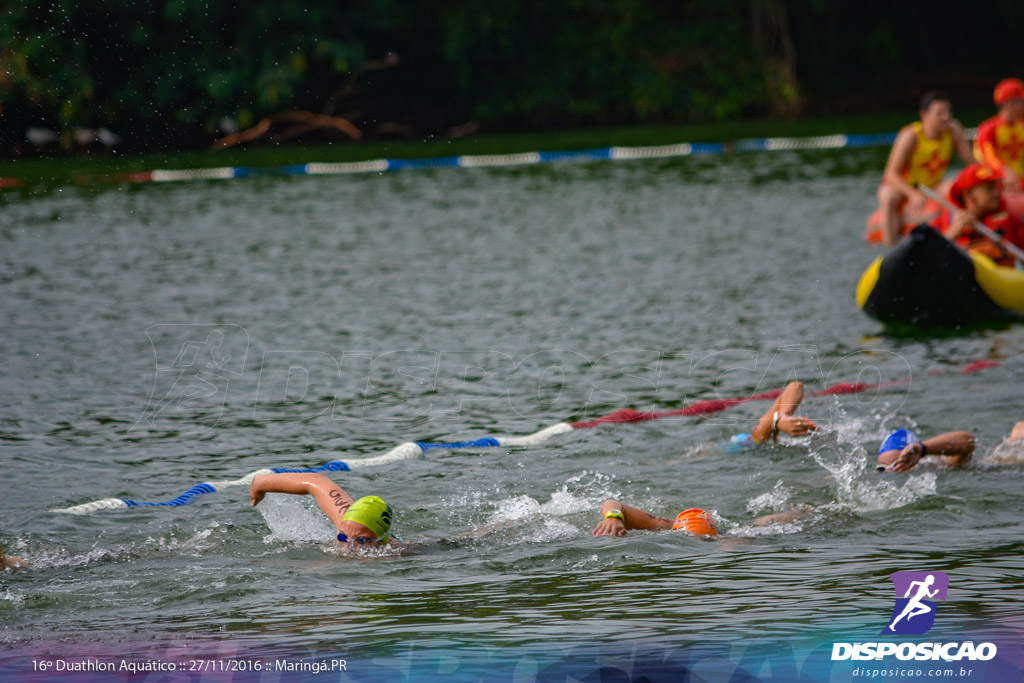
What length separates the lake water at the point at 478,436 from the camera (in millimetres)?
5684

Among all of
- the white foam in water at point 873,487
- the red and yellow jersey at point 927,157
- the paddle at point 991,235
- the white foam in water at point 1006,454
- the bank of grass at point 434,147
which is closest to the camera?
the white foam in water at point 873,487

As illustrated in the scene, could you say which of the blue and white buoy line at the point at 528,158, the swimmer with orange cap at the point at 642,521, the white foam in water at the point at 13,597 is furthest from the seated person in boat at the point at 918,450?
the blue and white buoy line at the point at 528,158

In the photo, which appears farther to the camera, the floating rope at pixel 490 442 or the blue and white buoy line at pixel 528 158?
the blue and white buoy line at pixel 528 158

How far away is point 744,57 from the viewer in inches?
1390

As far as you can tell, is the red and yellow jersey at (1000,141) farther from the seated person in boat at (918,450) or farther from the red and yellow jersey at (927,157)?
the seated person in boat at (918,450)

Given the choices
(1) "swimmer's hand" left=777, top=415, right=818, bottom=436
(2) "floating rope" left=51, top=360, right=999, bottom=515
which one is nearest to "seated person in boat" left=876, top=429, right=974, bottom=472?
(1) "swimmer's hand" left=777, top=415, right=818, bottom=436

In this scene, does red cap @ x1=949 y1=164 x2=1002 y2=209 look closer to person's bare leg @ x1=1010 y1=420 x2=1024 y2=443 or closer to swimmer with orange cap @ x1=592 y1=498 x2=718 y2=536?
person's bare leg @ x1=1010 y1=420 x2=1024 y2=443

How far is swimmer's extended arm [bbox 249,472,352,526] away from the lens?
6664 mm

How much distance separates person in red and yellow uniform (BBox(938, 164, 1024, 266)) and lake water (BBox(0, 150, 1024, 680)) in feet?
3.35

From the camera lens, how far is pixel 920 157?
43.1ft

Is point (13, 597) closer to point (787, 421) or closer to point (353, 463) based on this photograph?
point (353, 463)

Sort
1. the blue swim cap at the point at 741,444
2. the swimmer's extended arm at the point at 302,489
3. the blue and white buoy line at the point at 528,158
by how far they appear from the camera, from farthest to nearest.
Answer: the blue and white buoy line at the point at 528,158
the blue swim cap at the point at 741,444
the swimmer's extended arm at the point at 302,489

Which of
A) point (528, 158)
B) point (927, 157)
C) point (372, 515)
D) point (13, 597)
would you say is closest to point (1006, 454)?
point (372, 515)

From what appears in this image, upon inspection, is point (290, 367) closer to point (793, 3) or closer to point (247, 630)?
point (247, 630)
